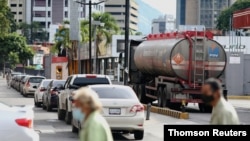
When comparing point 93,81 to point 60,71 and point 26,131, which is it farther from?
point 60,71

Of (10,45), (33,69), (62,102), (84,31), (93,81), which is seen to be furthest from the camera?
(33,69)

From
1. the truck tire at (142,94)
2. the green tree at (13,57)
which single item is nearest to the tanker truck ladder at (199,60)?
the truck tire at (142,94)

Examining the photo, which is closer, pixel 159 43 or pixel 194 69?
pixel 194 69

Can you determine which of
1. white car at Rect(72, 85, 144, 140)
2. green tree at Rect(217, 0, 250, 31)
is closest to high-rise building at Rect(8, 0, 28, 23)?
green tree at Rect(217, 0, 250, 31)

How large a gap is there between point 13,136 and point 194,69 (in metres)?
19.4

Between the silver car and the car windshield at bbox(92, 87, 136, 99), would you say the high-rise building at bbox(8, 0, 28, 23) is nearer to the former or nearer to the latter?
the silver car

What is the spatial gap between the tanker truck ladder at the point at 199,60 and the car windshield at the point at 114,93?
499 inches

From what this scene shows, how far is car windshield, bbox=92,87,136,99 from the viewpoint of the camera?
759 inches

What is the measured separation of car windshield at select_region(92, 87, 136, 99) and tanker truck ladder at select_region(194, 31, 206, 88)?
41.6 feet

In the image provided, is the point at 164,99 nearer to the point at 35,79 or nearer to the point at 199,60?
the point at 199,60

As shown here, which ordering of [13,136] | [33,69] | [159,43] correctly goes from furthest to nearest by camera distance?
[33,69] < [159,43] < [13,136]

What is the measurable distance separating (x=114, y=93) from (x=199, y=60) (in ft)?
42.8

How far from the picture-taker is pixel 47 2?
190 metres

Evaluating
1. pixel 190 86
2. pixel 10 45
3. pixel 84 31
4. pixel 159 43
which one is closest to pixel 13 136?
pixel 190 86
